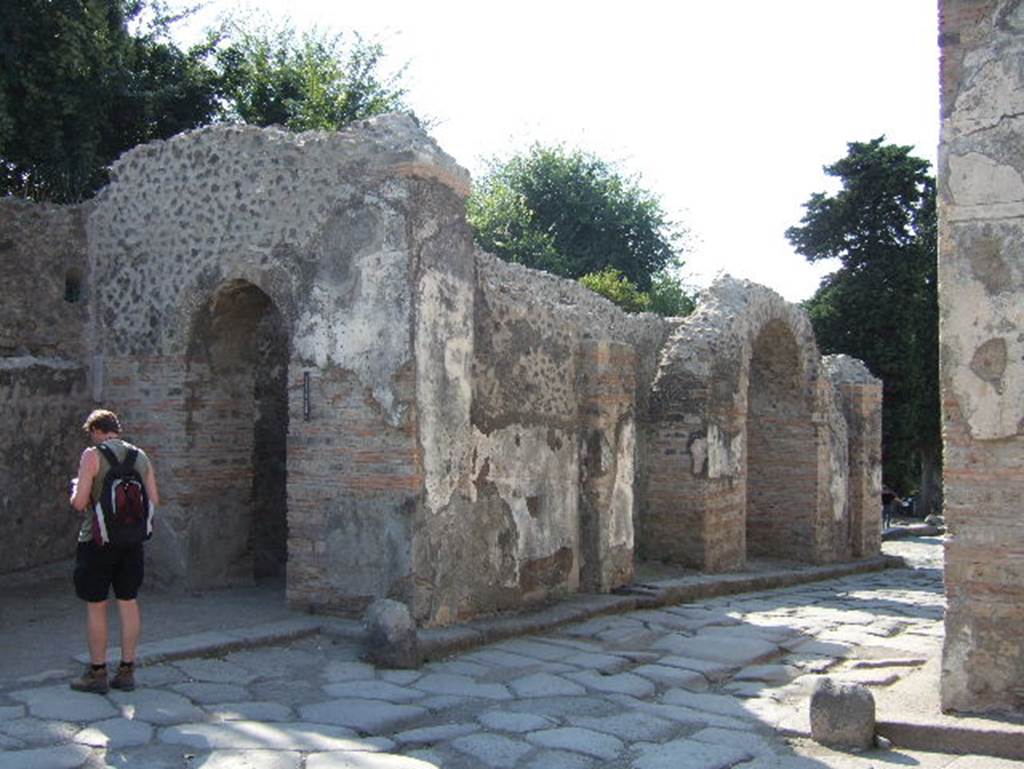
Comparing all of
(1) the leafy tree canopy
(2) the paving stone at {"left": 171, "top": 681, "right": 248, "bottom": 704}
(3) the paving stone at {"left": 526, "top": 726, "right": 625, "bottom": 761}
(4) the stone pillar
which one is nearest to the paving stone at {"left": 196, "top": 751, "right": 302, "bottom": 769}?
(2) the paving stone at {"left": 171, "top": 681, "right": 248, "bottom": 704}

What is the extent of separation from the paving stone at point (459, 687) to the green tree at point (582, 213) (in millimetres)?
19009

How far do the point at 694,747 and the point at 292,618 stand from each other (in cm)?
275

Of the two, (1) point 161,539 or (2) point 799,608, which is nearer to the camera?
(1) point 161,539

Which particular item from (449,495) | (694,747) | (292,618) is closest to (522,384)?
(449,495)

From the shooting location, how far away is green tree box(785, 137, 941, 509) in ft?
67.9

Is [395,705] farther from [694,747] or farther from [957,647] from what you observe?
[957,647]

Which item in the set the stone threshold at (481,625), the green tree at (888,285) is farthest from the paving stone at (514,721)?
the green tree at (888,285)

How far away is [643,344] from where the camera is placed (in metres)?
10.9

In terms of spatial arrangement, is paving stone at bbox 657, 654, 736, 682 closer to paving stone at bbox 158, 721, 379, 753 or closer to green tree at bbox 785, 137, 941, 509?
paving stone at bbox 158, 721, 379, 753

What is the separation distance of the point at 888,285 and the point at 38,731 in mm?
19601

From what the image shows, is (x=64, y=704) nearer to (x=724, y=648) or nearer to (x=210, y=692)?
(x=210, y=692)

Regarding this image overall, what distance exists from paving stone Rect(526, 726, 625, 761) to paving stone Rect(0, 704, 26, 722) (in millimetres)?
2023

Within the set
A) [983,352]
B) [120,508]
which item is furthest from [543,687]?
[983,352]

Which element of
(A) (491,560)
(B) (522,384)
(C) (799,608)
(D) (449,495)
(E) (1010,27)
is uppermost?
(E) (1010,27)
